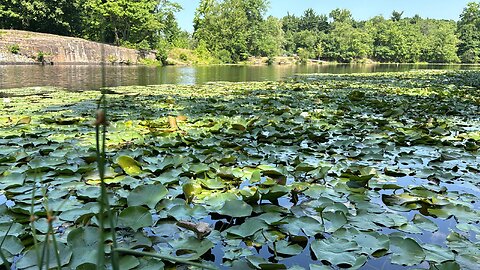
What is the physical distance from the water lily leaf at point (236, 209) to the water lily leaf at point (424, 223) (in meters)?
0.69

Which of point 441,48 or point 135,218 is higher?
point 441,48

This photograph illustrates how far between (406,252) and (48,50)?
66.1 ft

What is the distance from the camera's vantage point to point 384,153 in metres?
2.45

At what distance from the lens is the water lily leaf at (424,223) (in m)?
1.39

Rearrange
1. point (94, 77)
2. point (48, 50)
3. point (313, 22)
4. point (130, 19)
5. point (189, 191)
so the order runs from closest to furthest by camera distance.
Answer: point (189, 191) < point (94, 77) < point (48, 50) < point (130, 19) < point (313, 22)

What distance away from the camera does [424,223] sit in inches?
56.2

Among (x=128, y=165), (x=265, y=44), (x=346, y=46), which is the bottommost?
(x=128, y=165)

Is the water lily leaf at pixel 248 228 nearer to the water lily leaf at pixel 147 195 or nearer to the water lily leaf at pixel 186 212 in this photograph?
the water lily leaf at pixel 186 212

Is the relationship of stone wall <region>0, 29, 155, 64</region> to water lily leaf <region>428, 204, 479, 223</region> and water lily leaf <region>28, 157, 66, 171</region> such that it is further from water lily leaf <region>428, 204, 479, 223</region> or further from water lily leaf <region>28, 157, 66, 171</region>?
water lily leaf <region>428, 204, 479, 223</region>

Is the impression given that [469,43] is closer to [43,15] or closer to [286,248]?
[43,15]

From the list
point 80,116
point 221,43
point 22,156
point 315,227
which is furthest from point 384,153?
point 221,43

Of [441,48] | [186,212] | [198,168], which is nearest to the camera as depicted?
[186,212]

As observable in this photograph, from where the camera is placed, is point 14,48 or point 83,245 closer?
point 83,245

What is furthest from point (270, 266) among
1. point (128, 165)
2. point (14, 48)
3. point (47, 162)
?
point (14, 48)
